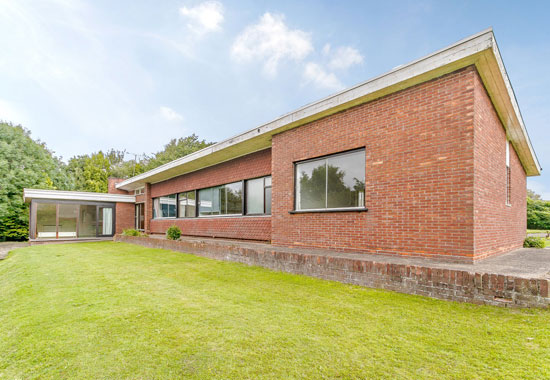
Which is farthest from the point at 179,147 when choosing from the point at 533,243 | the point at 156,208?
the point at 533,243

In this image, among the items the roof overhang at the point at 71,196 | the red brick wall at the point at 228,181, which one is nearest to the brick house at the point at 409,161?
the red brick wall at the point at 228,181

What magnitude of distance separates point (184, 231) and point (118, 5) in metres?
11.5

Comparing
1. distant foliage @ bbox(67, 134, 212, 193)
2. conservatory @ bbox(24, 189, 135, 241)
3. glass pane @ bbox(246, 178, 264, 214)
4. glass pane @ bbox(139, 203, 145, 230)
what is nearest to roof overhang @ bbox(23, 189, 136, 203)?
conservatory @ bbox(24, 189, 135, 241)

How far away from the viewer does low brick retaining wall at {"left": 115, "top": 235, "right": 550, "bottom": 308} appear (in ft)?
→ 10.6

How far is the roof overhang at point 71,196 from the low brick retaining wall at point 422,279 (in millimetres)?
17447

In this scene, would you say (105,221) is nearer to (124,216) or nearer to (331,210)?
(124,216)

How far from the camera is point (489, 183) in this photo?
5.59 m

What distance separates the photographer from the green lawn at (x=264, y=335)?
2.18m

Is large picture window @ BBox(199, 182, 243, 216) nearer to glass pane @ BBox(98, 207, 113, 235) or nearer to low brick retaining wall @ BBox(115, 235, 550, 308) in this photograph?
low brick retaining wall @ BBox(115, 235, 550, 308)

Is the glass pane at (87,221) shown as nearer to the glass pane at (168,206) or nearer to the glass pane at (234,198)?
the glass pane at (168,206)

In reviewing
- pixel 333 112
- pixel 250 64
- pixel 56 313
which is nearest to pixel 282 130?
pixel 333 112

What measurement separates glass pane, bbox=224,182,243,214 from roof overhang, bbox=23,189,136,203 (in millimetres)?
12659

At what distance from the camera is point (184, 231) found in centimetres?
1476

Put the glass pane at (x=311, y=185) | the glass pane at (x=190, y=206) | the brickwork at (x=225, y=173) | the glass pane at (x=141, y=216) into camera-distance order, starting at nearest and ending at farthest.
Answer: the glass pane at (x=311, y=185)
the brickwork at (x=225, y=173)
the glass pane at (x=190, y=206)
the glass pane at (x=141, y=216)
